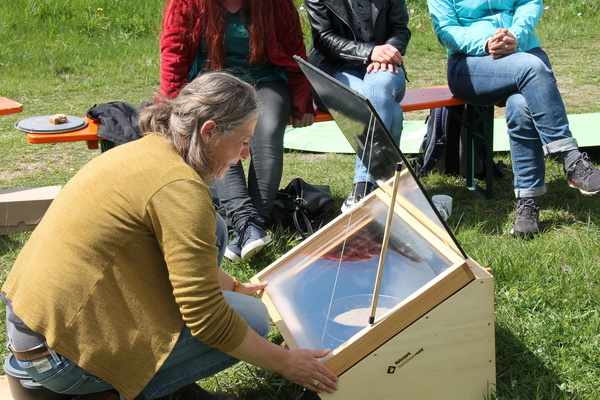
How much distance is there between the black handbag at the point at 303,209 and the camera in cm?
387

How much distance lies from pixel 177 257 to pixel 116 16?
8.55 metres

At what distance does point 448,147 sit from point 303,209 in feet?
4.09

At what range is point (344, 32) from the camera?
4148mm

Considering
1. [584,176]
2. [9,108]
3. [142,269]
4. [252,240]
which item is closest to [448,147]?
[584,176]

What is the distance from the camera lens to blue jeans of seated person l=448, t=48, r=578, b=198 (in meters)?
3.65

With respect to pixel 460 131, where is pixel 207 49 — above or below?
above

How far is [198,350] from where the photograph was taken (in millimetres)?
2178

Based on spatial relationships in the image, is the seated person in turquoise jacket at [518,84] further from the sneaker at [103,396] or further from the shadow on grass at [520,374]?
the sneaker at [103,396]

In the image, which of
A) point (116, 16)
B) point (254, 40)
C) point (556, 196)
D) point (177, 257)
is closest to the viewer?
point (177, 257)

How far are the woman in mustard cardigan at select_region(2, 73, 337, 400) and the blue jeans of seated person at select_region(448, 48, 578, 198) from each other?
6.72 feet

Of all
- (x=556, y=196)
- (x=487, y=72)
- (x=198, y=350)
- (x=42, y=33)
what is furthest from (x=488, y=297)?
(x=42, y=33)

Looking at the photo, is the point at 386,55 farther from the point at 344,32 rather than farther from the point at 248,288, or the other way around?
the point at 248,288

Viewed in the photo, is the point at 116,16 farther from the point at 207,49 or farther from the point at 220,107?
the point at 220,107

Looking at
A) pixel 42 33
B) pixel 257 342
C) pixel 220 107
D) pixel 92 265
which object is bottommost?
pixel 42 33
